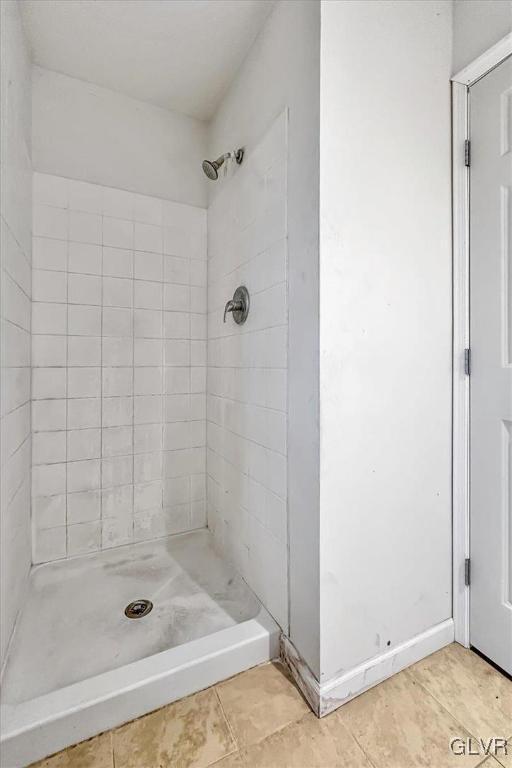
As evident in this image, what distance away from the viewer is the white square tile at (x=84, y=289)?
172cm

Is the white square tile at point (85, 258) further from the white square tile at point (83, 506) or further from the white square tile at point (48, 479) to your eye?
the white square tile at point (83, 506)

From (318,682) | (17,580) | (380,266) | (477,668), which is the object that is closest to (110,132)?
(380,266)

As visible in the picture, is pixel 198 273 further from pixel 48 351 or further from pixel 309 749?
pixel 309 749

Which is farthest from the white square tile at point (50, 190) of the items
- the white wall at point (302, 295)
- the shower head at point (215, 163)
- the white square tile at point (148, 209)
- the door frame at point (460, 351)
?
the door frame at point (460, 351)

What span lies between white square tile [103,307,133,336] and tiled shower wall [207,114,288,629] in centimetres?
43

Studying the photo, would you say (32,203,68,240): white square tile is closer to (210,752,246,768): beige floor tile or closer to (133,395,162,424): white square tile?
(133,395,162,424): white square tile

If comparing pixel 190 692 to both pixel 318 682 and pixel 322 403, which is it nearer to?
pixel 318 682

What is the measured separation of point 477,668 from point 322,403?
1083 mm

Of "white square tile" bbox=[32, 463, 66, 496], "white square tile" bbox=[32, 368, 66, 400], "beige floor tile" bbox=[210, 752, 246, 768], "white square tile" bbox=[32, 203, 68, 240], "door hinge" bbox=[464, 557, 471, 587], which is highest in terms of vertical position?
"white square tile" bbox=[32, 203, 68, 240]

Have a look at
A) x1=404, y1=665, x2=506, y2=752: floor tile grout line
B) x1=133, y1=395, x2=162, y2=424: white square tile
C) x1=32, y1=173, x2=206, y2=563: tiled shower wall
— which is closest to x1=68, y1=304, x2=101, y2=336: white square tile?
x1=32, y1=173, x2=206, y2=563: tiled shower wall

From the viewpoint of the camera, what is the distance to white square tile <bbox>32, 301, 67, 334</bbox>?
65.2 inches

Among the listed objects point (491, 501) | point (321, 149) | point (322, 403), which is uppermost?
point (321, 149)

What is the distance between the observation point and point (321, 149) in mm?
1047

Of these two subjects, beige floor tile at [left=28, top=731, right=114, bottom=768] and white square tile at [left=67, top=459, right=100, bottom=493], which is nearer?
beige floor tile at [left=28, top=731, right=114, bottom=768]
